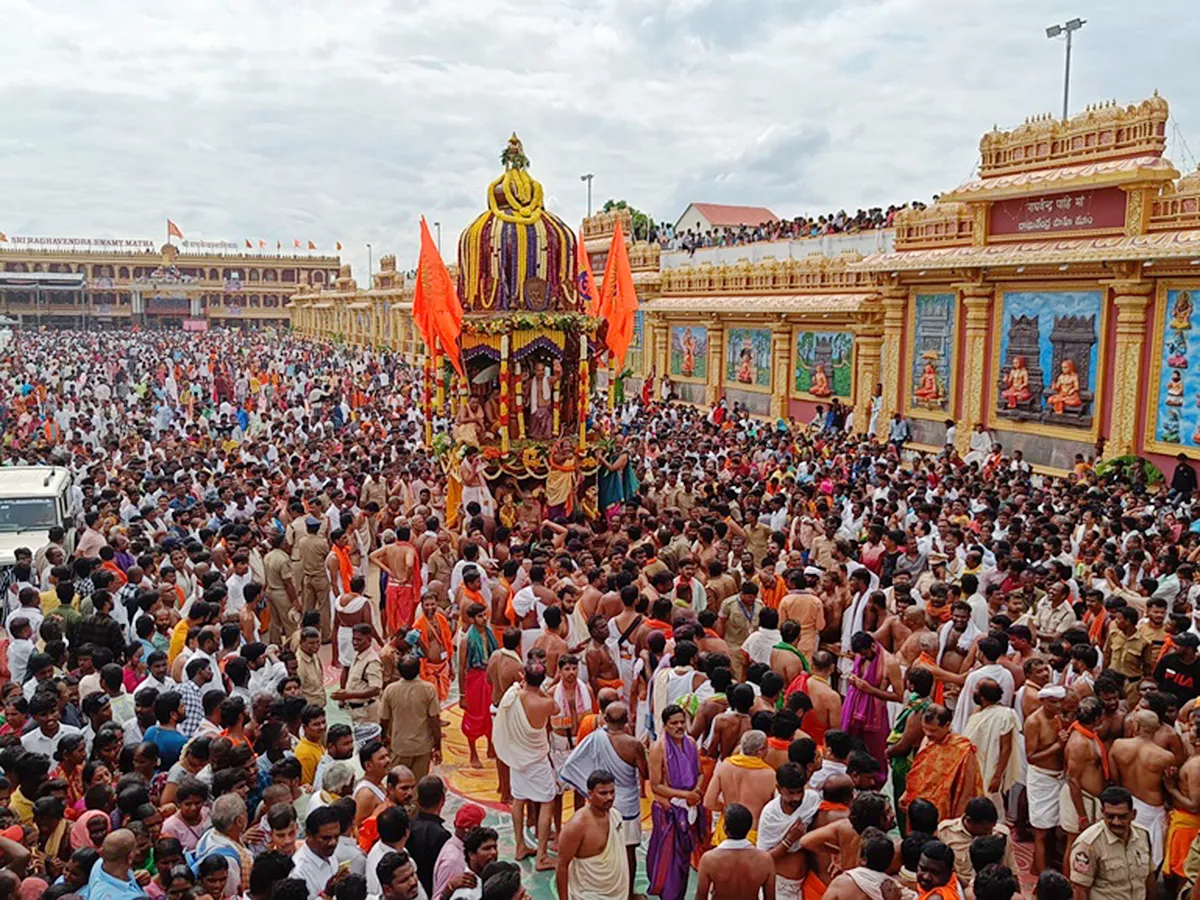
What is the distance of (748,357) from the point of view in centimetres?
2481

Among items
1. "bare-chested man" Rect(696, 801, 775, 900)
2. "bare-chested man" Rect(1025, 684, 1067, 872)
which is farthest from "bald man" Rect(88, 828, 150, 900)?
"bare-chested man" Rect(1025, 684, 1067, 872)

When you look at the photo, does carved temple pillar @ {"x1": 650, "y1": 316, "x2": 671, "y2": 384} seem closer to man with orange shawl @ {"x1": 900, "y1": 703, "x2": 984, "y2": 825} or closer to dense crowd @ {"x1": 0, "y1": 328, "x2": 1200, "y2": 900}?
dense crowd @ {"x1": 0, "y1": 328, "x2": 1200, "y2": 900}

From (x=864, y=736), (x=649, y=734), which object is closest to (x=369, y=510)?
(x=649, y=734)

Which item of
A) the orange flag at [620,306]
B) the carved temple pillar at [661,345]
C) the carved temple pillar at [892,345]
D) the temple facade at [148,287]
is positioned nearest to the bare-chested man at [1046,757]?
A: the orange flag at [620,306]

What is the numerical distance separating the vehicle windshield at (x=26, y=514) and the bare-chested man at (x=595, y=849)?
768 cm

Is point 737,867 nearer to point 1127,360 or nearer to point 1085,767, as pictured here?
point 1085,767

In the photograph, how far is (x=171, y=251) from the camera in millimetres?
81438

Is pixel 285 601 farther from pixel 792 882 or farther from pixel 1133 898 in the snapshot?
pixel 1133 898

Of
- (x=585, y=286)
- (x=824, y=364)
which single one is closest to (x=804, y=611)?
(x=585, y=286)

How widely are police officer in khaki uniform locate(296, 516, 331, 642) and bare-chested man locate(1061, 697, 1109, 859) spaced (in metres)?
6.43

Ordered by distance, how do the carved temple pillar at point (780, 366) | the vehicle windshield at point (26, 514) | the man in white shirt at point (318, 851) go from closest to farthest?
1. the man in white shirt at point (318, 851)
2. the vehicle windshield at point (26, 514)
3. the carved temple pillar at point (780, 366)

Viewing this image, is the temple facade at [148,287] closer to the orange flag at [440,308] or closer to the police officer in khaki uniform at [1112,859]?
the orange flag at [440,308]

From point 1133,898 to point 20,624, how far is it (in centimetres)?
655

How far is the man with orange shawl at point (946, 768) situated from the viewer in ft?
16.8
